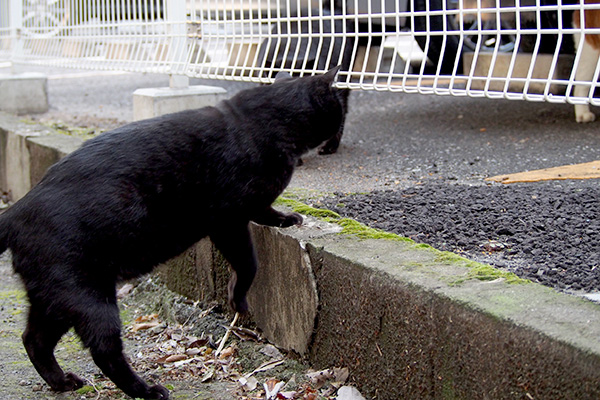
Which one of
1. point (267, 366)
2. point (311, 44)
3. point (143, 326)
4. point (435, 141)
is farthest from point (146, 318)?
point (435, 141)

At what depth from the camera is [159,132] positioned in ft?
8.70

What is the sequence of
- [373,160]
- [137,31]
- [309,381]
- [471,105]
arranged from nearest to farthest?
[309,381], [373,160], [137,31], [471,105]

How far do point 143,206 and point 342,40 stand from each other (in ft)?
5.15

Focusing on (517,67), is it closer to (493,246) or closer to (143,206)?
(493,246)

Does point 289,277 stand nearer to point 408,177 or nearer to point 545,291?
point 545,291

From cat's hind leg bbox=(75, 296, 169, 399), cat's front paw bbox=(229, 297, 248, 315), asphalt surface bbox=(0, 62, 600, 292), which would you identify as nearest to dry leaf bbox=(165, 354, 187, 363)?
cat's front paw bbox=(229, 297, 248, 315)

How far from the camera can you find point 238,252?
9.05 ft

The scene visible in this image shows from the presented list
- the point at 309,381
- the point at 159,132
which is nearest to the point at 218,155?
the point at 159,132

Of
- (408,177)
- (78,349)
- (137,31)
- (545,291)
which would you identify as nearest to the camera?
(545,291)

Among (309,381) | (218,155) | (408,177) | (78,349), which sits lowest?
(78,349)

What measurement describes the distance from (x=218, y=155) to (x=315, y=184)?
1.32m

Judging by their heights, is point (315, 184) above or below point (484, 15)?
below

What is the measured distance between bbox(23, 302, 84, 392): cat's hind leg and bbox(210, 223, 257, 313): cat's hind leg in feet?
2.19

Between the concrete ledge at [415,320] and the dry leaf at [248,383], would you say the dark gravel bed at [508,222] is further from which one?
the dry leaf at [248,383]
